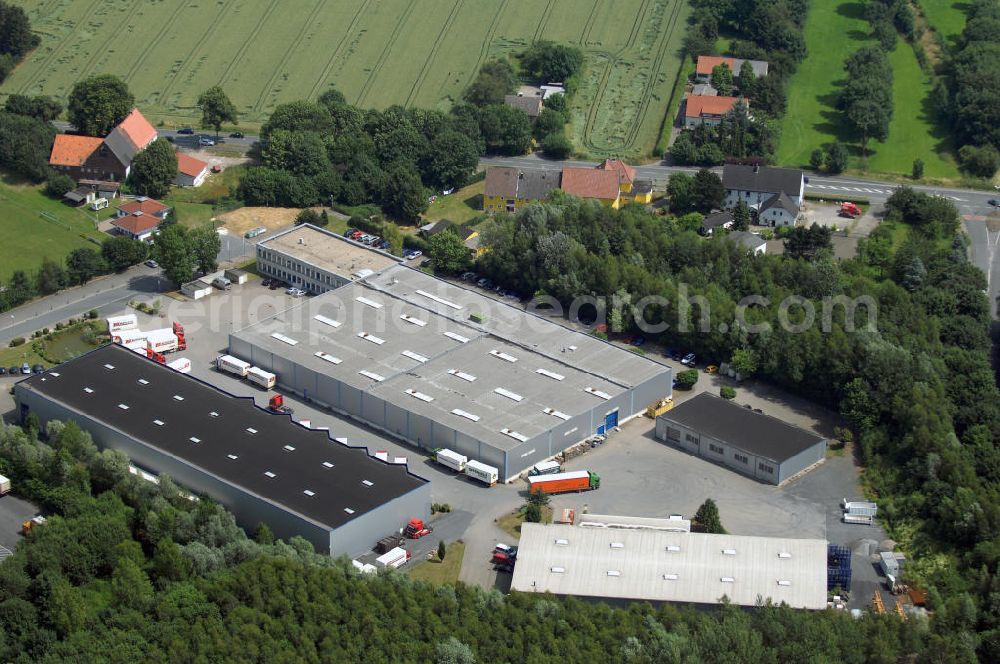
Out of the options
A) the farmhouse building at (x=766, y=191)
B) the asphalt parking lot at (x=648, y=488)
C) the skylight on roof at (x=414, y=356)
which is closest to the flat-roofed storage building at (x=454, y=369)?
the skylight on roof at (x=414, y=356)

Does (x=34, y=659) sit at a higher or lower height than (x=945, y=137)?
lower

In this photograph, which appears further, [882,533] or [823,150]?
[823,150]

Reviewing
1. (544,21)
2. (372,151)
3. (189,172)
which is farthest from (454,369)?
(544,21)

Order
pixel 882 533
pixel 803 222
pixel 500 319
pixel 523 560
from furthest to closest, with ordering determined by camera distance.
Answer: pixel 803 222 → pixel 500 319 → pixel 882 533 → pixel 523 560

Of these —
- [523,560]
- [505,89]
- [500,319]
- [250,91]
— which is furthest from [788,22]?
[523,560]

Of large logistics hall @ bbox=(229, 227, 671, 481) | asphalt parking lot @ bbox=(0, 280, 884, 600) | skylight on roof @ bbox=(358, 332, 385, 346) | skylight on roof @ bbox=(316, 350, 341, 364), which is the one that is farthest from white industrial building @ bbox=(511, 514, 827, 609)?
skylight on roof @ bbox=(358, 332, 385, 346)

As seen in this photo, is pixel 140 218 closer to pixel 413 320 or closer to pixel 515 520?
pixel 413 320

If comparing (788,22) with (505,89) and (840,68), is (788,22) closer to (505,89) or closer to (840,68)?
(840,68)
